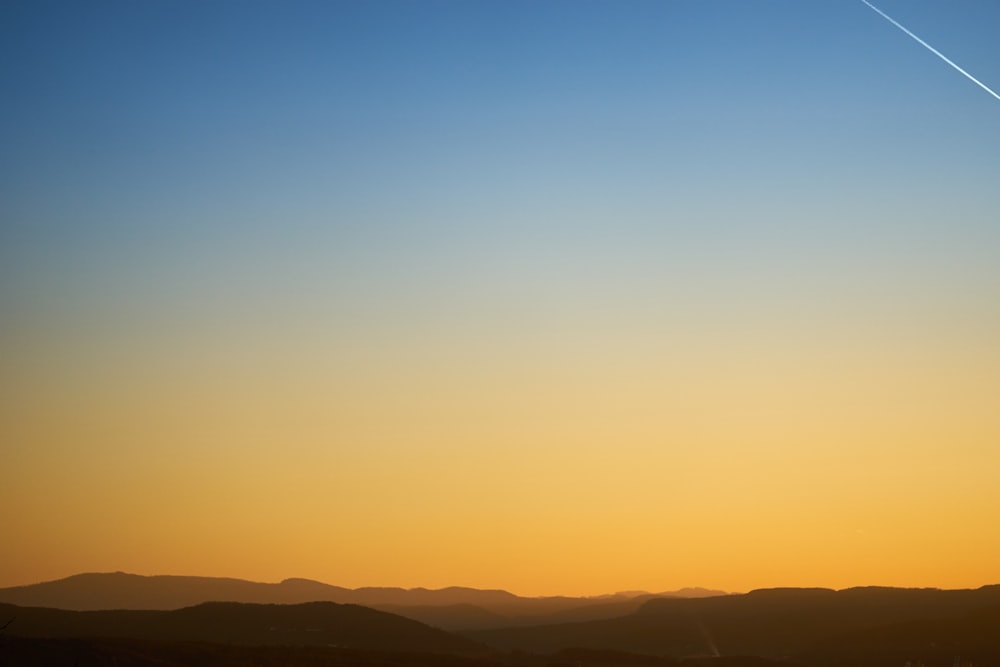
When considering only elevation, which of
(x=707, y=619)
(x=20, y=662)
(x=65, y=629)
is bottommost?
(x=20, y=662)

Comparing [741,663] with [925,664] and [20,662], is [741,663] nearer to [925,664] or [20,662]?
[925,664]

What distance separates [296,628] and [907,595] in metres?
67.1

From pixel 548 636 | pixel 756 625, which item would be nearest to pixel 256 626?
pixel 548 636

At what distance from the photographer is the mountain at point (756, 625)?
86.8 meters

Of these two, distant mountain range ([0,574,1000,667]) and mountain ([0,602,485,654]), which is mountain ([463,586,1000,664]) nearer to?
distant mountain range ([0,574,1000,667])

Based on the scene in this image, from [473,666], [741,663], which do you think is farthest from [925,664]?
[473,666]

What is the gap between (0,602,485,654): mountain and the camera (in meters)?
71.3

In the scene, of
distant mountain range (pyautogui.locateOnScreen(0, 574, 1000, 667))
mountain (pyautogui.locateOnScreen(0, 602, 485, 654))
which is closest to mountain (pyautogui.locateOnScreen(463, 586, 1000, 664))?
distant mountain range (pyautogui.locateOnScreen(0, 574, 1000, 667))

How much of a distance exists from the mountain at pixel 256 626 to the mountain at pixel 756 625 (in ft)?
44.9

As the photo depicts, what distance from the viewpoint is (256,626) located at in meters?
79.6

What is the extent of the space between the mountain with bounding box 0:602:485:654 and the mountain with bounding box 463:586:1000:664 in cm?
1369

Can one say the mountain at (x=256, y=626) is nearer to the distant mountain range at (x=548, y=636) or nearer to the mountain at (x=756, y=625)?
the distant mountain range at (x=548, y=636)

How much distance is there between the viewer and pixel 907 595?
118875 millimetres

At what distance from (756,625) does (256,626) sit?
4122 centimetres
